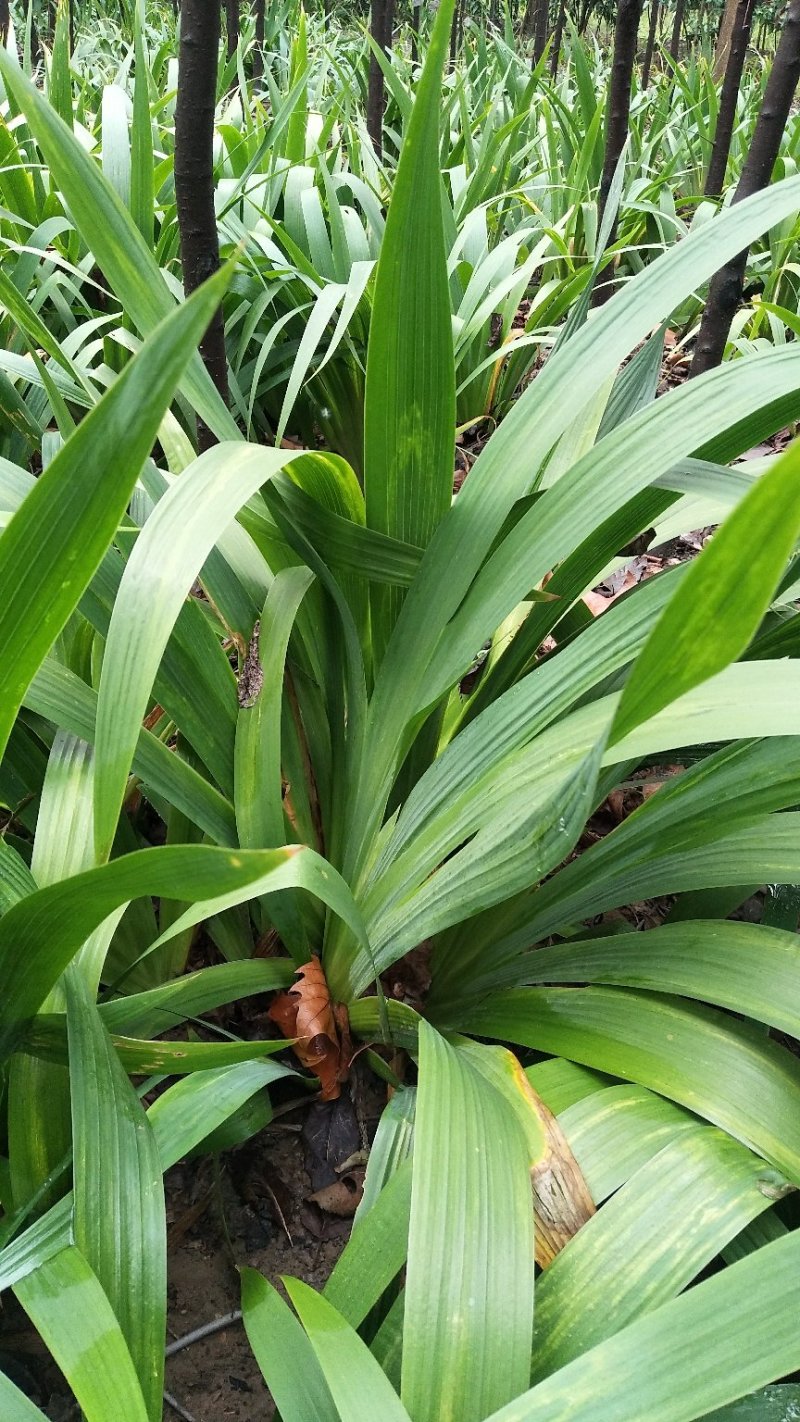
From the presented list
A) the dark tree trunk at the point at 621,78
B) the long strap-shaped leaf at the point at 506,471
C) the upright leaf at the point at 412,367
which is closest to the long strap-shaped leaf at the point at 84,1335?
the long strap-shaped leaf at the point at 506,471

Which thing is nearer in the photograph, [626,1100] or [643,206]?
[626,1100]

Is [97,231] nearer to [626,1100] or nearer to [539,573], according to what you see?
[539,573]

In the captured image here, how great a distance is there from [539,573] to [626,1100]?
0.35 metres

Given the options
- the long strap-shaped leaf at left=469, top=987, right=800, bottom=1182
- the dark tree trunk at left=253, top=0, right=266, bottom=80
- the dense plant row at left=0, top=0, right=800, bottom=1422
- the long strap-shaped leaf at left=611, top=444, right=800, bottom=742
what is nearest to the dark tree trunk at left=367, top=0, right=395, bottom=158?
the dark tree trunk at left=253, top=0, right=266, bottom=80

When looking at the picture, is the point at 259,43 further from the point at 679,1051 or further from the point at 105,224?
the point at 679,1051

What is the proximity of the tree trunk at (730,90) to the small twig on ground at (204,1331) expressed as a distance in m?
2.27

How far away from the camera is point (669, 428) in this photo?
644 millimetres

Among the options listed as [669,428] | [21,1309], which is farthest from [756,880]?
[21,1309]

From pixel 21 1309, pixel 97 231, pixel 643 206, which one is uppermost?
pixel 643 206

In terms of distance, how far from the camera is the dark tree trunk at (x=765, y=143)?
125 cm

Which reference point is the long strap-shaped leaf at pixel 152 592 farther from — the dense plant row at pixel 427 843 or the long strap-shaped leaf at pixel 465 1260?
the long strap-shaped leaf at pixel 465 1260

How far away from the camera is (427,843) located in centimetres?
67

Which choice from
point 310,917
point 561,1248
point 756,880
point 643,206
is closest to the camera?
point 561,1248

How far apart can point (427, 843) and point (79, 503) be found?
0.34 metres
